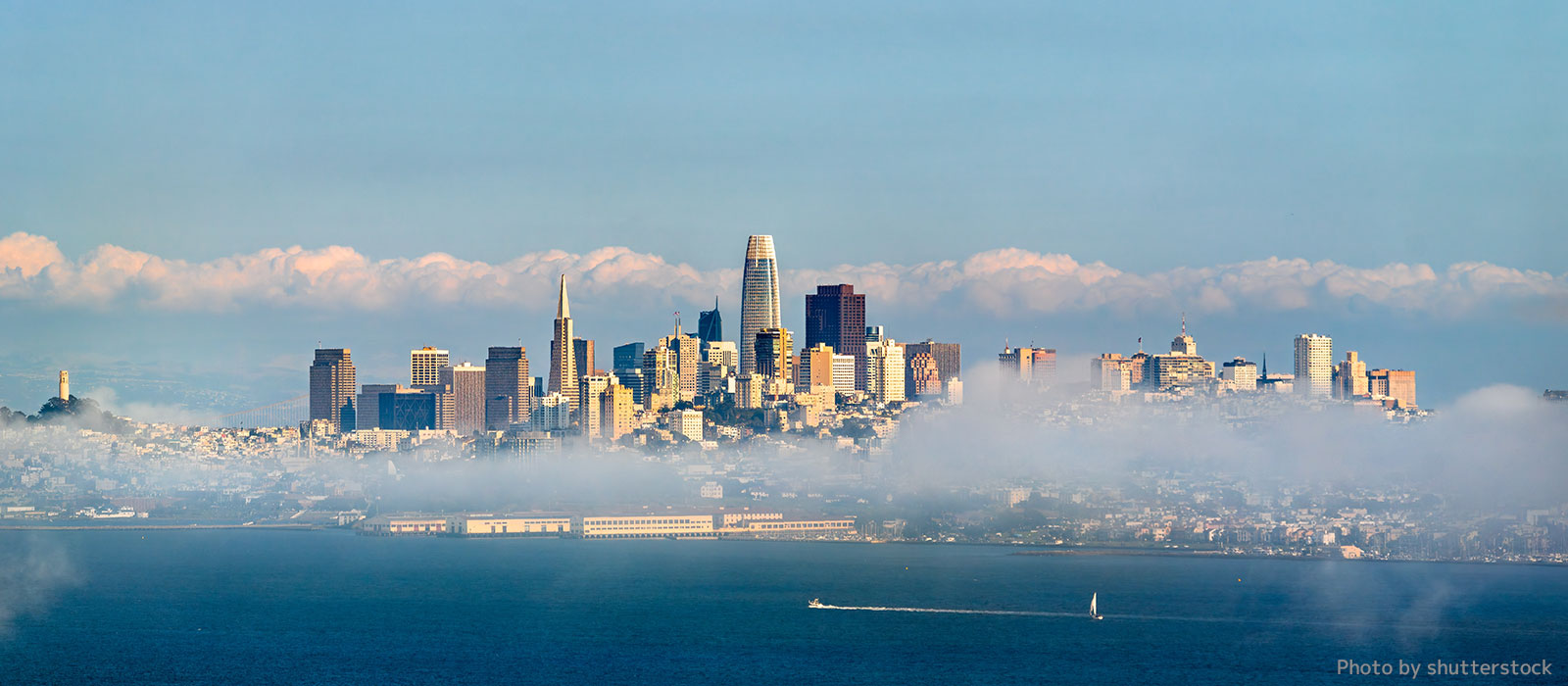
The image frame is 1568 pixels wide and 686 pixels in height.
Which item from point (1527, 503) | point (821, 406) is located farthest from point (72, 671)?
point (821, 406)

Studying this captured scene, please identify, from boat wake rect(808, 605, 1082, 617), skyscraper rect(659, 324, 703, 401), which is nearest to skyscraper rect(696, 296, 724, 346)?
skyscraper rect(659, 324, 703, 401)

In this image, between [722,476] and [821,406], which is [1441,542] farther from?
[821,406]

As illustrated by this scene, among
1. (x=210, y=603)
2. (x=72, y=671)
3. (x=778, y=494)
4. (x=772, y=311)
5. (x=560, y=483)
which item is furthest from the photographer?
(x=772, y=311)

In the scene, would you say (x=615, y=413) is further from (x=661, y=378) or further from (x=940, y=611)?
(x=940, y=611)

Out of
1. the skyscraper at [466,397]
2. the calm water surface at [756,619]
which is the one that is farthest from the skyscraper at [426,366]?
the calm water surface at [756,619]

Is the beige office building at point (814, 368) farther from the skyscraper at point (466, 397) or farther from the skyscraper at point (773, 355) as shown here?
the skyscraper at point (466, 397)

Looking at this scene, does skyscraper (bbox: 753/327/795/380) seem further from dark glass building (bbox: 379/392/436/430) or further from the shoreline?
the shoreline
